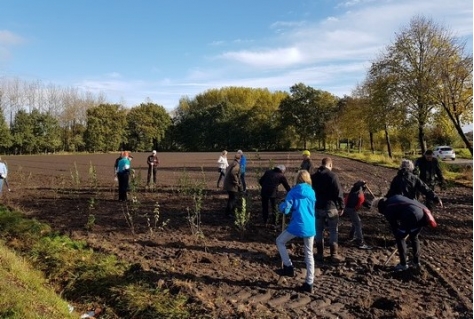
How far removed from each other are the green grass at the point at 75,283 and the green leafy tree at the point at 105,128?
82966 millimetres

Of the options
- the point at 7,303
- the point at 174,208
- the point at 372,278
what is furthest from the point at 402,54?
the point at 7,303

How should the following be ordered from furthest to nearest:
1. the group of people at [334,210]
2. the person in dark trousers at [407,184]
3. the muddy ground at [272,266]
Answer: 1. the person in dark trousers at [407,184]
2. the group of people at [334,210]
3. the muddy ground at [272,266]

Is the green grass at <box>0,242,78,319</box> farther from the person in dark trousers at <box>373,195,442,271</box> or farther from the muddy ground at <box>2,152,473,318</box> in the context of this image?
the person in dark trousers at <box>373,195,442,271</box>

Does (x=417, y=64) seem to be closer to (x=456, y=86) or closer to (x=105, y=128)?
(x=456, y=86)

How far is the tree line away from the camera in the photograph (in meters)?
32.7

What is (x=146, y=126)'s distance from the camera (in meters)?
98.2

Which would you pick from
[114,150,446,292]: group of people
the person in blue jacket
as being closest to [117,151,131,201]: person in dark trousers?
[114,150,446,292]: group of people

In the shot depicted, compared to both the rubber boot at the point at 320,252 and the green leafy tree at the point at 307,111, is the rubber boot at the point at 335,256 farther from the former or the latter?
the green leafy tree at the point at 307,111

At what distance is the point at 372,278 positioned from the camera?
273 inches

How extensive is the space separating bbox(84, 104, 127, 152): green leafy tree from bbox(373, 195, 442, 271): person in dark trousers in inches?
3426

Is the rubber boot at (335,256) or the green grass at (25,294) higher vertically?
the rubber boot at (335,256)

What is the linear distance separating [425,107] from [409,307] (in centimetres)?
2943

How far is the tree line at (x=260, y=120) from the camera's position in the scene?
32678 millimetres

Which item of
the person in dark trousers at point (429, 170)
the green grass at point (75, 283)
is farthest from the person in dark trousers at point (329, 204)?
the person in dark trousers at point (429, 170)
